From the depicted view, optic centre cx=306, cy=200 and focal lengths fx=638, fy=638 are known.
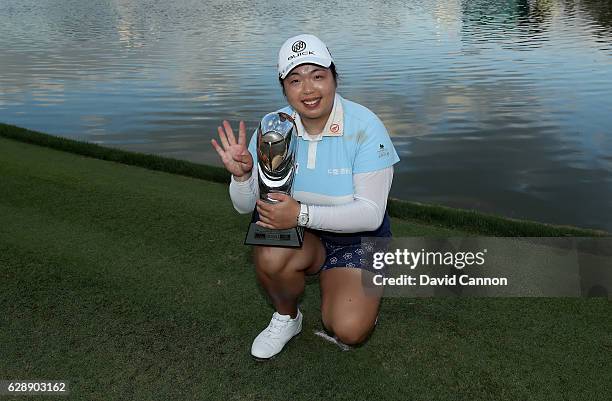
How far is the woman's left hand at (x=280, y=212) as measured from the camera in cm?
263

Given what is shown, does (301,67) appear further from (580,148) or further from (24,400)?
(580,148)

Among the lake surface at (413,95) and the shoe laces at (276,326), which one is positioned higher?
the shoe laces at (276,326)

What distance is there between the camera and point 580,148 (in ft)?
28.2

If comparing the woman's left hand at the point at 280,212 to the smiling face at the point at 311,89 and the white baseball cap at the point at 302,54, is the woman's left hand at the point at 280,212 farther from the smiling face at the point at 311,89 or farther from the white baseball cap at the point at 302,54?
the white baseball cap at the point at 302,54

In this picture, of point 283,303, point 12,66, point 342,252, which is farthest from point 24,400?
point 12,66

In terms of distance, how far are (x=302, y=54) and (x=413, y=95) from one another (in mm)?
10975

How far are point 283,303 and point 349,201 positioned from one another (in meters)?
0.63

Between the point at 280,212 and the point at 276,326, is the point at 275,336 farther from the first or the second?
the point at 280,212

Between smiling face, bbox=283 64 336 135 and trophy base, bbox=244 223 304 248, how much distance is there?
0.51 m

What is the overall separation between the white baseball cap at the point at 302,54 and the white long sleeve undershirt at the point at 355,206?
1.68 feet

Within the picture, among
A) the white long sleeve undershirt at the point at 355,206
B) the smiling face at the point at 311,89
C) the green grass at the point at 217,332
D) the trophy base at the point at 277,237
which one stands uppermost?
the smiling face at the point at 311,89

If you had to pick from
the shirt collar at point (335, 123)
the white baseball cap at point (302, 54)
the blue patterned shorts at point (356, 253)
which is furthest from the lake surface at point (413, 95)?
the white baseball cap at point (302, 54)

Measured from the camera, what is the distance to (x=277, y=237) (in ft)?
9.18

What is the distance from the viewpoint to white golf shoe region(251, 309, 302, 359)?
295 centimetres
